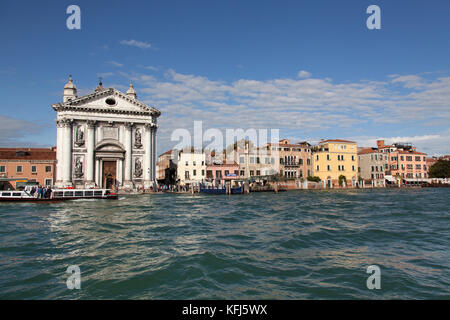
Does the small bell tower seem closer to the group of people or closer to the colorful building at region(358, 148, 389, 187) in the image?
the group of people

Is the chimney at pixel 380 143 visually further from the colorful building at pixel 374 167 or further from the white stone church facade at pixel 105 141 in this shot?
the white stone church facade at pixel 105 141

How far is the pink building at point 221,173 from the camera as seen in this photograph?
44.2 metres

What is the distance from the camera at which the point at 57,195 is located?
76.2 ft

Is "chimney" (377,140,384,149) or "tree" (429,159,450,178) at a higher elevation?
"chimney" (377,140,384,149)

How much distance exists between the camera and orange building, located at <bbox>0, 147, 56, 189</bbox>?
3250 centimetres

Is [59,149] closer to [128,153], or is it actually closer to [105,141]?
[105,141]

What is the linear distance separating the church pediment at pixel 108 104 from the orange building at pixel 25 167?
Answer: 5.91 meters

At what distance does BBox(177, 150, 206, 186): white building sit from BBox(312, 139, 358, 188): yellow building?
19.0 meters

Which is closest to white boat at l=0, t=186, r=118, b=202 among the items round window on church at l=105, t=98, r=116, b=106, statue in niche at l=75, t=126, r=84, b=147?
statue in niche at l=75, t=126, r=84, b=147

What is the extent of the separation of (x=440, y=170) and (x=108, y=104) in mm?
59348

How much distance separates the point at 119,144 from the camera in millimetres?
35844
